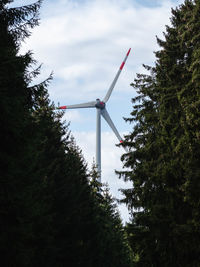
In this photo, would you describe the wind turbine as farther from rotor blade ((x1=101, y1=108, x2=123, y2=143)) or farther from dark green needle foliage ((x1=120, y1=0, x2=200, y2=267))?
dark green needle foliage ((x1=120, y1=0, x2=200, y2=267))

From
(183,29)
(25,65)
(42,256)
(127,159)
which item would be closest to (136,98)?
(127,159)

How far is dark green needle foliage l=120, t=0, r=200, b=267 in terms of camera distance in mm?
19969

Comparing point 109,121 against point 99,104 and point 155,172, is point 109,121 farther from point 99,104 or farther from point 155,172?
point 155,172

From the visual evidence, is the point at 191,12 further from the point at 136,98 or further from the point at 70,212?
the point at 70,212

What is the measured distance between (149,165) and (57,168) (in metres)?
4.77

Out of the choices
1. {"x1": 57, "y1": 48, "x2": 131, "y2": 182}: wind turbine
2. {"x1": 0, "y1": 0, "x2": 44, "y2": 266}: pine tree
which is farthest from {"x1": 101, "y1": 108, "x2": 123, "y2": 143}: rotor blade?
{"x1": 0, "y1": 0, "x2": 44, "y2": 266}: pine tree

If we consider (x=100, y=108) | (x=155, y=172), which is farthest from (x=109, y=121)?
(x=155, y=172)

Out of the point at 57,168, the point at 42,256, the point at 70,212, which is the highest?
the point at 57,168

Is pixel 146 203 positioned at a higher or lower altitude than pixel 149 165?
lower

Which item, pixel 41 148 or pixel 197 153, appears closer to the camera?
pixel 197 153

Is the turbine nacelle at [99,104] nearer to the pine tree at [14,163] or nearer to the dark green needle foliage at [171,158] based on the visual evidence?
the dark green needle foliage at [171,158]

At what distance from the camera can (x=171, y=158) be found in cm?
2117

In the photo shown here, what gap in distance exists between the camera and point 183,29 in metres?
22.7

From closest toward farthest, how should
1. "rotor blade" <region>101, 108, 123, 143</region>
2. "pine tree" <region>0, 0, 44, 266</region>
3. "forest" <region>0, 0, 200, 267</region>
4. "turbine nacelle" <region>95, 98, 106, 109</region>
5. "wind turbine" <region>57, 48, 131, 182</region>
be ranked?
1. "pine tree" <region>0, 0, 44, 266</region>
2. "forest" <region>0, 0, 200, 267</region>
3. "wind turbine" <region>57, 48, 131, 182</region>
4. "rotor blade" <region>101, 108, 123, 143</region>
5. "turbine nacelle" <region>95, 98, 106, 109</region>
